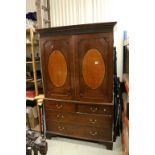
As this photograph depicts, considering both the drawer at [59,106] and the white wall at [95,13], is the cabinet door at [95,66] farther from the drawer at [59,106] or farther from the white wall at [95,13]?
the white wall at [95,13]

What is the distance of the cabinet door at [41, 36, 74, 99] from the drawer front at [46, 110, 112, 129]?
0.30m

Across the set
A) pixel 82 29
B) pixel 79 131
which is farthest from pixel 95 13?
pixel 79 131

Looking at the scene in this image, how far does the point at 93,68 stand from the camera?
7.51ft

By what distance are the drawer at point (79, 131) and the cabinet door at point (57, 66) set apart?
1.63ft

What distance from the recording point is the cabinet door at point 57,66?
242 centimetres

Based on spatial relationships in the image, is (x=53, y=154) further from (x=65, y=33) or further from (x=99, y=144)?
Answer: (x=65, y=33)

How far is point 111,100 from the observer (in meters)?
2.28

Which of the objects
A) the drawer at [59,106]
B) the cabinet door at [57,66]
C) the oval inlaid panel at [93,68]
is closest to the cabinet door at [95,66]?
the oval inlaid panel at [93,68]

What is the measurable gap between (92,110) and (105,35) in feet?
3.68

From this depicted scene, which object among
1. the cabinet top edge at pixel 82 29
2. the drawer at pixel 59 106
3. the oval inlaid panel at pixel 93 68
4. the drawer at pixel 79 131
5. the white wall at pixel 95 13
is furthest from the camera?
the white wall at pixel 95 13

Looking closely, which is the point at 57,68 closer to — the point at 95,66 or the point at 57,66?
the point at 57,66

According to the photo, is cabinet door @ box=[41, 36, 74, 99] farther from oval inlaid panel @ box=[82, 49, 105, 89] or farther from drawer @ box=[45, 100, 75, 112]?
oval inlaid panel @ box=[82, 49, 105, 89]

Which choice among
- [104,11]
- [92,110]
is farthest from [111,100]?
[104,11]
